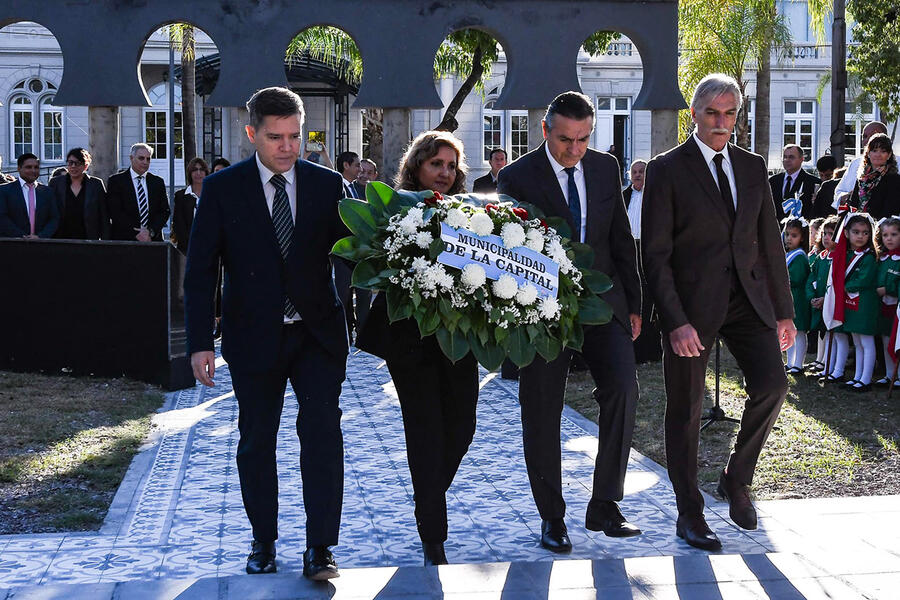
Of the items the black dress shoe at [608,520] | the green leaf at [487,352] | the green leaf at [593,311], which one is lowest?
the black dress shoe at [608,520]

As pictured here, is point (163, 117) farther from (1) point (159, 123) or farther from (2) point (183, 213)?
(2) point (183, 213)

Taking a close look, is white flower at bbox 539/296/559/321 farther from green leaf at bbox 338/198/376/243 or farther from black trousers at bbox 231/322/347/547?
black trousers at bbox 231/322/347/547

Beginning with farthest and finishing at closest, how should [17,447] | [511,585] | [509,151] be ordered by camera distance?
[509,151] < [17,447] < [511,585]

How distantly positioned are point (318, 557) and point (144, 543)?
5.09 ft

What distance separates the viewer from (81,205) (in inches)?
583

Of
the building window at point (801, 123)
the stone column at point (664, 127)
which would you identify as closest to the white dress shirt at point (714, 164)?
the stone column at point (664, 127)

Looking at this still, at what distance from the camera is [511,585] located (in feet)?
16.9

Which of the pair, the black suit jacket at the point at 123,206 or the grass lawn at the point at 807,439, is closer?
the grass lawn at the point at 807,439

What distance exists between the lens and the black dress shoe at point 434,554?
5.84m

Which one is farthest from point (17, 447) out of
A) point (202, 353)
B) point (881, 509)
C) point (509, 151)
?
point (509, 151)

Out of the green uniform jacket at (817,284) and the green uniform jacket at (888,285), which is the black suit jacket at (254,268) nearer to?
the green uniform jacket at (888,285)

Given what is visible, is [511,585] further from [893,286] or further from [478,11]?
[478,11]

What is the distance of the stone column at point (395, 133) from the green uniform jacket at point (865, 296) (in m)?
6.90

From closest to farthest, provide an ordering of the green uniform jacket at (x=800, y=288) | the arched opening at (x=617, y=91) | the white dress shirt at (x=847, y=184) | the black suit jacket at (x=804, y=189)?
1. the green uniform jacket at (x=800, y=288)
2. the white dress shirt at (x=847, y=184)
3. the black suit jacket at (x=804, y=189)
4. the arched opening at (x=617, y=91)
